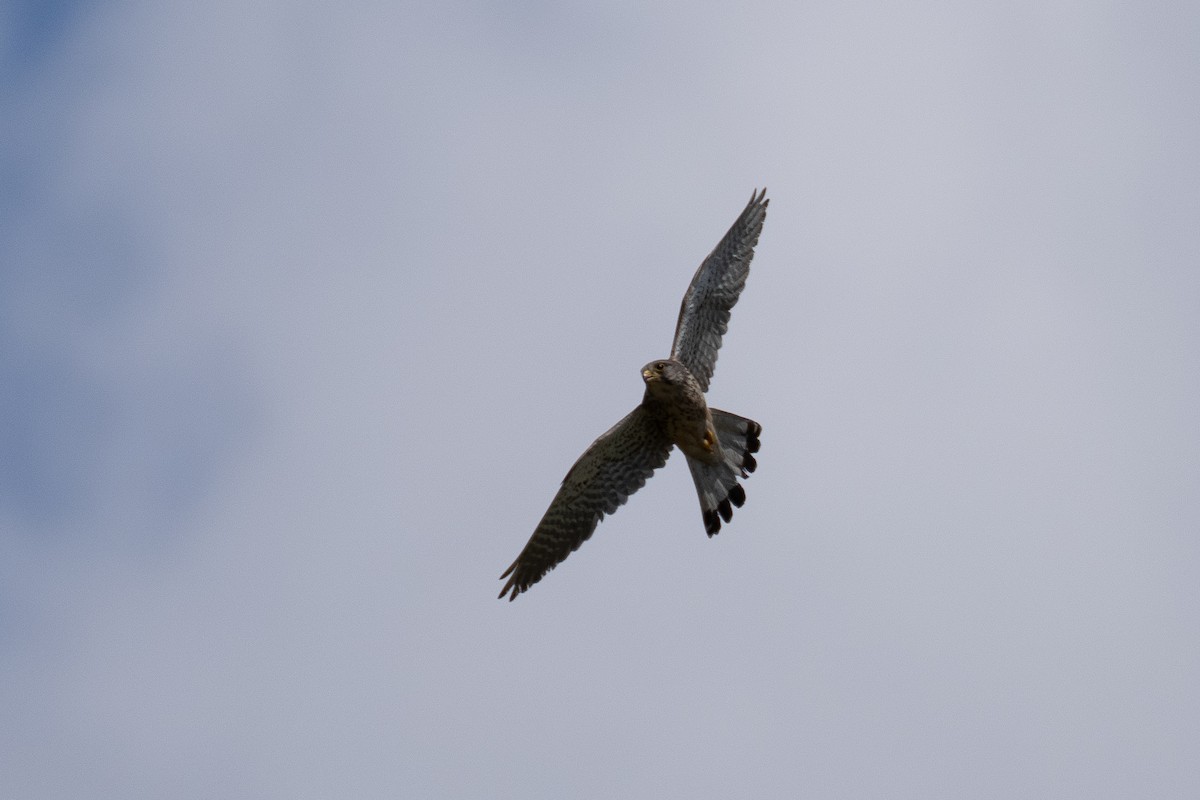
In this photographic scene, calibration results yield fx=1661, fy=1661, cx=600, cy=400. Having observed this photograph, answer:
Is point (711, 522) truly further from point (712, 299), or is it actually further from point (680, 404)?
point (712, 299)

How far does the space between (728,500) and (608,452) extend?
1.38 meters

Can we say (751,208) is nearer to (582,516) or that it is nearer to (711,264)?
(711,264)

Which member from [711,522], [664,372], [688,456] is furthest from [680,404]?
[711,522]

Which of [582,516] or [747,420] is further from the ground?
[747,420]

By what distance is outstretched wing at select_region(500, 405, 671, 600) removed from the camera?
17078 mm

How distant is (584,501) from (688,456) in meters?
1.18

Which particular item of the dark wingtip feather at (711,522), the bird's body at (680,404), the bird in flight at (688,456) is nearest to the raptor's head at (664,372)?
the bird's body at (680,404)

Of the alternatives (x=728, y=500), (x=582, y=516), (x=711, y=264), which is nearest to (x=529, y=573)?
(x=582, y=516)

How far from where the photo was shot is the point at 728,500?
17.3 meters

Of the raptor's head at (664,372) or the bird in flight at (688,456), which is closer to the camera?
the raptor's head at (664,372)

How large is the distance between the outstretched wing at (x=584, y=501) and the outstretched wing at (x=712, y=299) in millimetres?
877

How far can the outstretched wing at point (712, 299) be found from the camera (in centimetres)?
1697

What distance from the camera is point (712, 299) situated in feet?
56.3

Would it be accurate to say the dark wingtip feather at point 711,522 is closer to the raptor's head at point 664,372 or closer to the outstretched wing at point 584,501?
the outstretched wing at point 584,501
